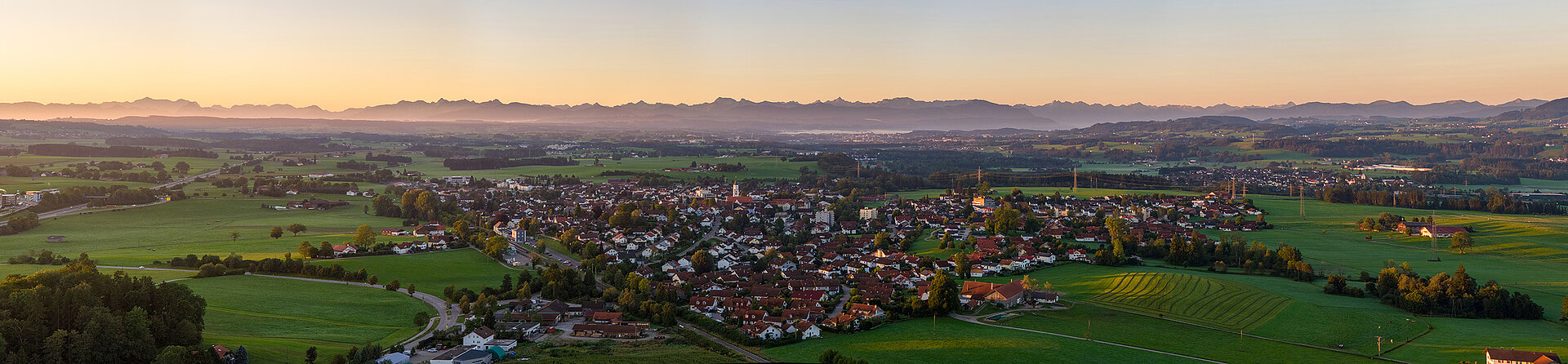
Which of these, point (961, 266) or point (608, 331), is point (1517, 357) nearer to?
point (961, 266)

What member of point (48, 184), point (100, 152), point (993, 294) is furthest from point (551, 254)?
point (100, 152)

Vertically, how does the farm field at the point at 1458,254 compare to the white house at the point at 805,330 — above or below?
above

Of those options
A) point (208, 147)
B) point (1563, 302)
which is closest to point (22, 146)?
point (208, 147)

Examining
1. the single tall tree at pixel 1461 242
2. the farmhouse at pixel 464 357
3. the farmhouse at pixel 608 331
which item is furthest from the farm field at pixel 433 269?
the single tall tree at pixel 1461 242

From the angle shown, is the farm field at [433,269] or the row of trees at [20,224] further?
the row of trees at [20,224]

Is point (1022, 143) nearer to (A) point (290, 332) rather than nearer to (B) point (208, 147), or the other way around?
(B) point (208, 147)

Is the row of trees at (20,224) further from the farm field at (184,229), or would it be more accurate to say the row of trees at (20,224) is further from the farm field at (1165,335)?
the farm field at (1165,335)
